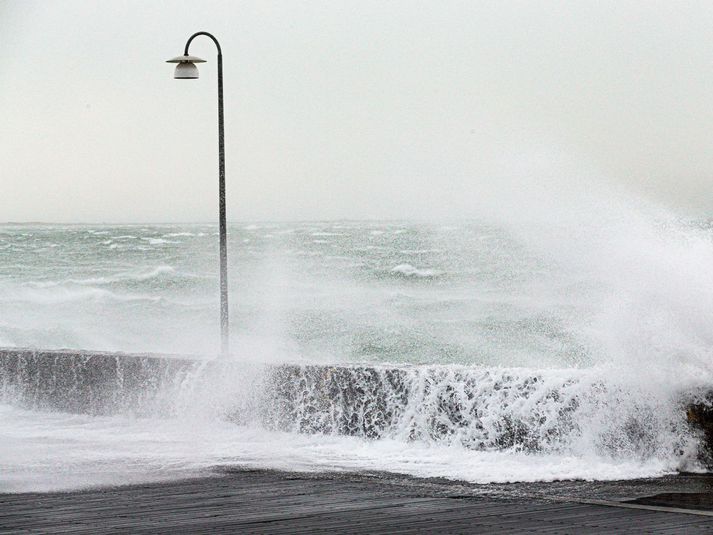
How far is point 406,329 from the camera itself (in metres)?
32.2

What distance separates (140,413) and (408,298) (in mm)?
25328

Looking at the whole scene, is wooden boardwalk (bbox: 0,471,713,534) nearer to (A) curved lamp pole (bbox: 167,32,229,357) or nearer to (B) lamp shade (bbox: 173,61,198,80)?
(A) curved lamp pole (bbox: 167,32,229,357)

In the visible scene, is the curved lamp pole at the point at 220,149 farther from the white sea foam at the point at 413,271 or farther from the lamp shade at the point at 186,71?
the white sea foam at the point at 413,271

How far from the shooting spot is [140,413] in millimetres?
13094

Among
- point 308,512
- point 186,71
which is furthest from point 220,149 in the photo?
point 308,512

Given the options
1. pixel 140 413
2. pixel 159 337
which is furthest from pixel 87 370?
pixel 159 337

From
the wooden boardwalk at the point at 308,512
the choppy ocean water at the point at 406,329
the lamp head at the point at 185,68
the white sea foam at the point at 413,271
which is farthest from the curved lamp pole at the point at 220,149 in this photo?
the white sea foam at the point at 413,271

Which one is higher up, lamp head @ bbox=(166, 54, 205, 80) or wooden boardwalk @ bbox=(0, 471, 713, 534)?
lamp head @ bbox=(166, 54, 205, 80)

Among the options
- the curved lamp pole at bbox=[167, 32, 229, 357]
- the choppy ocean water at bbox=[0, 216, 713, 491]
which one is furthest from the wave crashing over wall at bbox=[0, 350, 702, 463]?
the curved lamp pole at bbox=[167, 32, 229, 357]

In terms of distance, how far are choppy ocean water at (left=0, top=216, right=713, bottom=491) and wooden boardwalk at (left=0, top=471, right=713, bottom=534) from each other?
0.82m

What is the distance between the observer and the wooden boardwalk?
6965mm

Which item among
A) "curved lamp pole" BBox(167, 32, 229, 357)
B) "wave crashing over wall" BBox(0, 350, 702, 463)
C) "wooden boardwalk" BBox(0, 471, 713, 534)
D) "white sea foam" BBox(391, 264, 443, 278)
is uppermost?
"white sea foam" BBox(391, 264, 443, 278)

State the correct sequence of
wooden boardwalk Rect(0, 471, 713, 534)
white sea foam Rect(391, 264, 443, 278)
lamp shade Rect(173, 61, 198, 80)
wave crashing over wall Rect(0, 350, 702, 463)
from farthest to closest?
white sea foam Rect(391, 264, 443, 278), lamp shade Rect(173, 61, 198, 80), wave crashing over wall Rect(0, 350, 702, 463), wooden boardwalk Rect(0, 471, 713, 534)

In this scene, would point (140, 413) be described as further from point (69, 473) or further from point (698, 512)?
point (698, 512)
